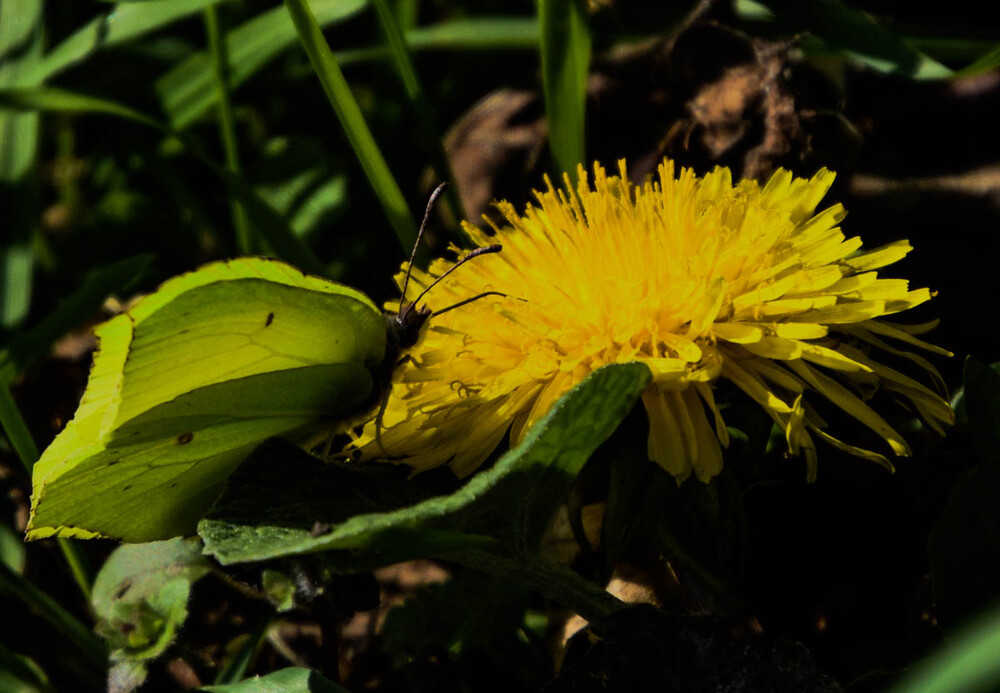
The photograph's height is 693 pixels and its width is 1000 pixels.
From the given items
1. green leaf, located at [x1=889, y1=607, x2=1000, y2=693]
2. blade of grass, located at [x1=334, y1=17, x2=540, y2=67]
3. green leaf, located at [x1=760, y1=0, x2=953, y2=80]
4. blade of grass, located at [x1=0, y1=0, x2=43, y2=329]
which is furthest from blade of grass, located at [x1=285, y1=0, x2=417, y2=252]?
green leaf, located at [x1=889, y1=607, x2=1000, y2=693]

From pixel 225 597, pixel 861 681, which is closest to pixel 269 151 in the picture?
pixel 225 597

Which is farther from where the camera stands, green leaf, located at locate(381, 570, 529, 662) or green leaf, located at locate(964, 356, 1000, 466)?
green leaf, located at locate(381, 570, 529, 662)

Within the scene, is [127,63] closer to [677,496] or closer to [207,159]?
[207,159]

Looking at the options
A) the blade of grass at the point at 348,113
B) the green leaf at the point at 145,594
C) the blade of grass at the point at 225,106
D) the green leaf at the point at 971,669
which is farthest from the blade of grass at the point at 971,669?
the blade of grass at the point at 225,106

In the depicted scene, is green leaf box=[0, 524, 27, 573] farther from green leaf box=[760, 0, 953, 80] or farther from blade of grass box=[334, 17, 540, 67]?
green leaf box=[760, 0, 953, 80]

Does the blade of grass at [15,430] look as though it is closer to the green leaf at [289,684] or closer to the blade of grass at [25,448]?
the blade of grass at [25,448]

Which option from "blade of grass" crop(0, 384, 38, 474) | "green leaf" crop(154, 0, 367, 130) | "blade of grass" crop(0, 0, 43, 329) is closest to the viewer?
"blade of grass" crop(0, 384, 38, 474)
